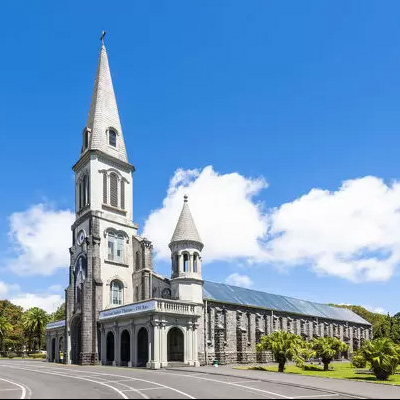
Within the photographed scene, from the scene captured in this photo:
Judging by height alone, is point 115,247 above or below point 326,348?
above

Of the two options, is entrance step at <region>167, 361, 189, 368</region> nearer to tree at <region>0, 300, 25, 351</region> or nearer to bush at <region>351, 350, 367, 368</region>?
bush at <region>351, 350, 367, 368</region>

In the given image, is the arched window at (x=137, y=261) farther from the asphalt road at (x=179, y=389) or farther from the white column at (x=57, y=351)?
the asphalt road at (x=179, y=389)

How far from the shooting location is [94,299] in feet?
177

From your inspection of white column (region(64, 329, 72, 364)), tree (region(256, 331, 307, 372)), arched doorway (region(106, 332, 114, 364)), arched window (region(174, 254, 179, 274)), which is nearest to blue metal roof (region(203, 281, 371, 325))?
arched window (region(174, 254, 179, 274))

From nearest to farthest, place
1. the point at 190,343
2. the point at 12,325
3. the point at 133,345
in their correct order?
the point at 133,345, the point at 190,343, the point at 12,325

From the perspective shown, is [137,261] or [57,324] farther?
[57,324]

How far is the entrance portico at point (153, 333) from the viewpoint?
4541 cm

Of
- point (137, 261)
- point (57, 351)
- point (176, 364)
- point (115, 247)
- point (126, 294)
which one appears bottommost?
point (57, 351)

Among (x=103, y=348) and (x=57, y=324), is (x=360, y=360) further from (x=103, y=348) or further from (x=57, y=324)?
(x=57, y=324)

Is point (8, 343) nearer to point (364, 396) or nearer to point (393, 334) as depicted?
point (393, 334)

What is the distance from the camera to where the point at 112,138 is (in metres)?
64.1

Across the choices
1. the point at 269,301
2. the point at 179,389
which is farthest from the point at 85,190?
the point at 179,389

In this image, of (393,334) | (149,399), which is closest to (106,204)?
(149,399)

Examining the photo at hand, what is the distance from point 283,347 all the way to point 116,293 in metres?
23.1
